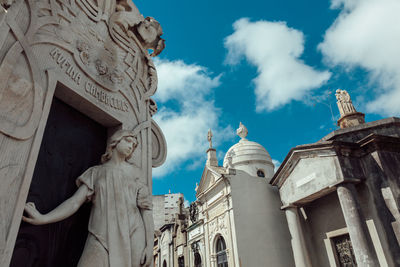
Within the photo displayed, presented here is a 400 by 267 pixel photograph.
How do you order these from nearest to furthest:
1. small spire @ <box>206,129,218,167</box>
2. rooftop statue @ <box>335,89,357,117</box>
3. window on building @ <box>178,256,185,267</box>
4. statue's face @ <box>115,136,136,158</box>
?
statue's face @ <box>115,136,136,158</box> → rooftop statue @ <box>335,89,357,117</box> → small spire @ <box>206,129,218,167</box> → window on building @ <box>178,256,185,267</box>

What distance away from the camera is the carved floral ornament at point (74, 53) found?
1.97 metres

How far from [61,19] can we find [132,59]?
3.32 ft


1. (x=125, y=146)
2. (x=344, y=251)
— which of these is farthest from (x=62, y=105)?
(x=344, y=251)

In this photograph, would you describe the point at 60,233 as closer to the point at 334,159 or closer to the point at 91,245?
the point at 91,245

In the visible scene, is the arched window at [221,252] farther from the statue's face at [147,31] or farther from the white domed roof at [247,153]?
the statue's face at [147,31]

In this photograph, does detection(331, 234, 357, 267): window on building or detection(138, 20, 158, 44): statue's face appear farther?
detection(331, 234, 357, 267): window on building

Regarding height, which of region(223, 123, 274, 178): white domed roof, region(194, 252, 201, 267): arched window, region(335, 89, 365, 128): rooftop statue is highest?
→ region(335, 89, 365, 128): rooftop statue

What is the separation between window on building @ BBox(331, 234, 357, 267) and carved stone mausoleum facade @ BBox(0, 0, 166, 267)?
339 inches

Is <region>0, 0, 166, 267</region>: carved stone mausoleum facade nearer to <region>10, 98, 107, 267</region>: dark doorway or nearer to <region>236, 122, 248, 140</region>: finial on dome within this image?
<region>10, 98, 107, 267</region>: dark doorway

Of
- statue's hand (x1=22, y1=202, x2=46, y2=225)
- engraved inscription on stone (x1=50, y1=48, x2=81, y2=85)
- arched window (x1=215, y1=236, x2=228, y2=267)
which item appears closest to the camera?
statue's hand (x1=22, y1=202, x2=46, y2=225)

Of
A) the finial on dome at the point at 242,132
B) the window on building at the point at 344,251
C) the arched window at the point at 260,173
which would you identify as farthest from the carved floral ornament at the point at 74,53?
the finial on dome at the point at 242,132

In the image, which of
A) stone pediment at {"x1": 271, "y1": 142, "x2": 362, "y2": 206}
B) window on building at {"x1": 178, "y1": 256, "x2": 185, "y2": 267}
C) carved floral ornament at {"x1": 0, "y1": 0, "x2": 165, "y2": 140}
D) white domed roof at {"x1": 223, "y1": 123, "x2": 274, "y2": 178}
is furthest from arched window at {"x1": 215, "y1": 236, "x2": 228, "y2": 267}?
carved floral ornament at {"x1": 0, "y1": 0, "x2": 165, "y2": 140}

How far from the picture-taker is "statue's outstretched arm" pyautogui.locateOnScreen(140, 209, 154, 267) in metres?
2.49

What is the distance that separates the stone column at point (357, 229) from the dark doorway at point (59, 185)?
26.6 ft
